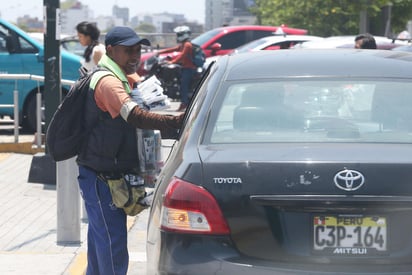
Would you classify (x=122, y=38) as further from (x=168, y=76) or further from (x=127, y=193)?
(x=168, y=76)

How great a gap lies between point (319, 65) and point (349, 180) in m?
1.22

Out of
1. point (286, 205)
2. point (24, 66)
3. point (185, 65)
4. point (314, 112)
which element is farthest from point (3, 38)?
point (286, 205)

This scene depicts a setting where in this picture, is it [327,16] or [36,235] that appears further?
[327,16]

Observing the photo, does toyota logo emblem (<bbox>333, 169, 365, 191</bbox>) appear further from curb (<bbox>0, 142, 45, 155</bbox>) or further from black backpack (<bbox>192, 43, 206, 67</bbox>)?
black backpack (<bbox>192, 43, 206, 67</bbox>)

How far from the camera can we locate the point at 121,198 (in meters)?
5.47

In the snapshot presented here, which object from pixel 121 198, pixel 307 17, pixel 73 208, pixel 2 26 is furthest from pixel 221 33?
pixel 121 198

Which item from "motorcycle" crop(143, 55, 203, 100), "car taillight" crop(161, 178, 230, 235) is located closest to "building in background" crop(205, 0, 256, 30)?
"motorcycle" crop(143, 55, 203, 100)

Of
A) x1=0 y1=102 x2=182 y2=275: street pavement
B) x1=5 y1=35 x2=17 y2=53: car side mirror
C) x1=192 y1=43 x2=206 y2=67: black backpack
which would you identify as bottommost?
x1=192 y1=43 x2=206 y2=67: black backpack

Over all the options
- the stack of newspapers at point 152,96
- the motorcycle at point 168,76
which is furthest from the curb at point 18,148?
the motorcycle at point 168,76

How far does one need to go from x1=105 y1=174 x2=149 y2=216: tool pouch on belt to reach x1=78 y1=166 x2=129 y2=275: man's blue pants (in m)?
0.06

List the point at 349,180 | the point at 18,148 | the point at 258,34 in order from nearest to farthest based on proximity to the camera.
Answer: the point at 349,180, the point at 18,148, the point at 258,34

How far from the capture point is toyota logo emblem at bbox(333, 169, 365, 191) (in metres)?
4.17

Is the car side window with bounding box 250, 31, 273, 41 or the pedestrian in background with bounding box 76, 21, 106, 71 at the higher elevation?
the pedestrian in background with bounding box 76, 21, 106, 71

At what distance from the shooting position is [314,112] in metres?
4.91
